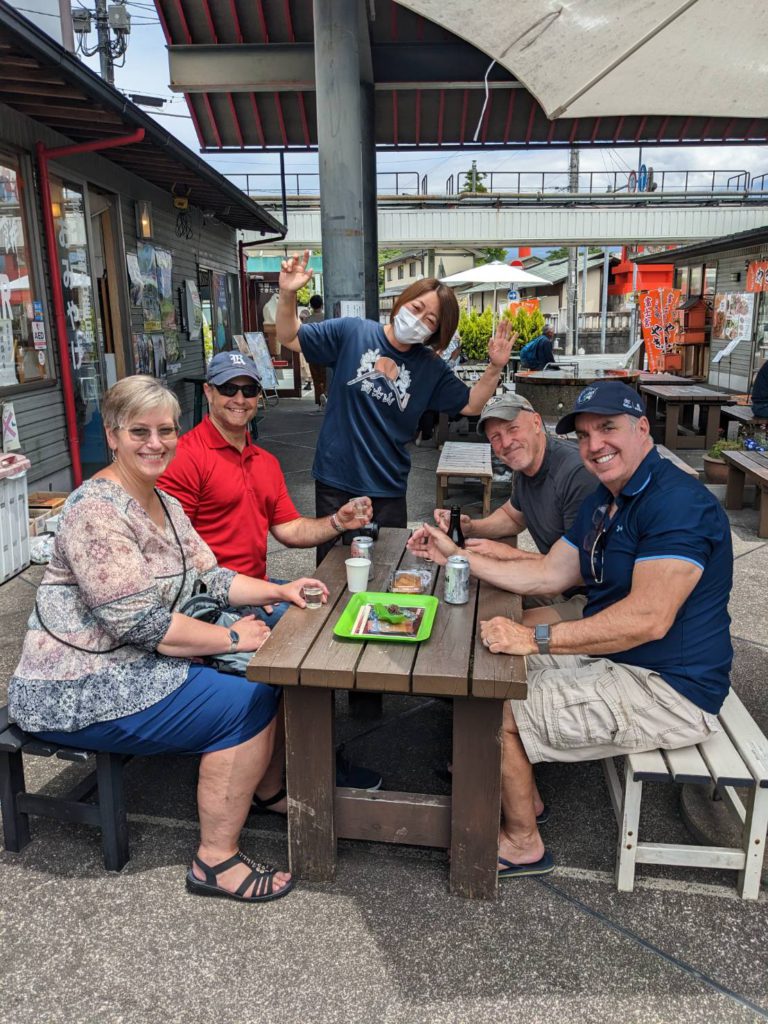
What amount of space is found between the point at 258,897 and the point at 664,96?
402 cm

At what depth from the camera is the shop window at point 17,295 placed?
5.82 metres

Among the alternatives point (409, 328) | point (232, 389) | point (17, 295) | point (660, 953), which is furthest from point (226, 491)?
point (17, 295)

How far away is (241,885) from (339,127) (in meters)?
4.95

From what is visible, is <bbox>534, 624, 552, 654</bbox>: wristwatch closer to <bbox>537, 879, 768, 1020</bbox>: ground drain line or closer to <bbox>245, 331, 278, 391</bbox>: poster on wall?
<bbox>537, 879, 768, 1020</bbox>: ground drain line

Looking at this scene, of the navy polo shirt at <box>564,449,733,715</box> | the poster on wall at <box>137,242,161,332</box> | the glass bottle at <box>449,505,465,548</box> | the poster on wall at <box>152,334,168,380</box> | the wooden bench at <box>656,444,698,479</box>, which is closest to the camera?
the navy polo shirt at <box>564,449,733,715</box>

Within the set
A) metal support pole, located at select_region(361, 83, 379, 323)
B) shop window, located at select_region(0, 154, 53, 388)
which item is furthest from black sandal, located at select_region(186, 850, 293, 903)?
metal support pole, located at select_region(361, 83, 379, 323)

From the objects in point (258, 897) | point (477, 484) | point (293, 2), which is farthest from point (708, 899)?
point (293, 2)

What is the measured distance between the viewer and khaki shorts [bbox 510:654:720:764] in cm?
228

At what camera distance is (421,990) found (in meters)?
2.02

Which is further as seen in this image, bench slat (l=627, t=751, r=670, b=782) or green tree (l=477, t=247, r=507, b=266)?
green tree (l=477, t=247, r=507, b=266)

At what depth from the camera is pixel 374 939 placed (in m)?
2.19

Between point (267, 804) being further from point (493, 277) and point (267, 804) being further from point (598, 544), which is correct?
point (493, 277)

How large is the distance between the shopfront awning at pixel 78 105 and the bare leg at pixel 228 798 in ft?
12.4

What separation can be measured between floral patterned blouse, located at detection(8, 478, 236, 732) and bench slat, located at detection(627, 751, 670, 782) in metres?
1.35
